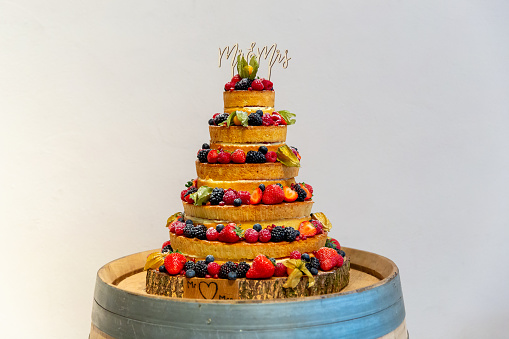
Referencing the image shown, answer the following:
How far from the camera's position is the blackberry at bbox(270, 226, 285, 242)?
156 inches

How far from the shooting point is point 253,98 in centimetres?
432

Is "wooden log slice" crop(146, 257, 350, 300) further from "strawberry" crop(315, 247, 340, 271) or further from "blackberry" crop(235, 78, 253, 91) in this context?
"blackberry" crop(235, 78, 253, 91)

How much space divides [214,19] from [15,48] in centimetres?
198

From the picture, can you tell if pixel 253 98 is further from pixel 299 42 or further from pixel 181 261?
pixel 299 42

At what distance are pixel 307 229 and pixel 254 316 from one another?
2.98 feet

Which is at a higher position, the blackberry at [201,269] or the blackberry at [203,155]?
the blackberry at [203,155]

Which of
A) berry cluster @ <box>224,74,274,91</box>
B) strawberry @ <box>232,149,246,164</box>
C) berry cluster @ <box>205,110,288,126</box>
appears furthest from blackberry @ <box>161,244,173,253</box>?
berry cluster @ <box>224,74,274,91</box>

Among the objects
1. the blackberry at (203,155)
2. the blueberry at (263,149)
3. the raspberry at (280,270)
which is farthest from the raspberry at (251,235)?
the blackberry at (203,155)

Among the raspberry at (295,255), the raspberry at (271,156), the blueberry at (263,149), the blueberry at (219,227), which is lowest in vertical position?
the raspberry at (295,255)

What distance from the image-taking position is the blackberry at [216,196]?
13.3 feet

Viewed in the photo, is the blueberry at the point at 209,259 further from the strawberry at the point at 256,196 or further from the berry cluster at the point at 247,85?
the berry cluster at the point at 247,85

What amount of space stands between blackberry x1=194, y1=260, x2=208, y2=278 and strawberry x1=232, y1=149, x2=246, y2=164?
0.69 m

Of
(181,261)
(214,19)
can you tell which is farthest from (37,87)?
(181,261)

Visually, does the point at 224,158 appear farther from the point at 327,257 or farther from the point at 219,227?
the point at 327,257
